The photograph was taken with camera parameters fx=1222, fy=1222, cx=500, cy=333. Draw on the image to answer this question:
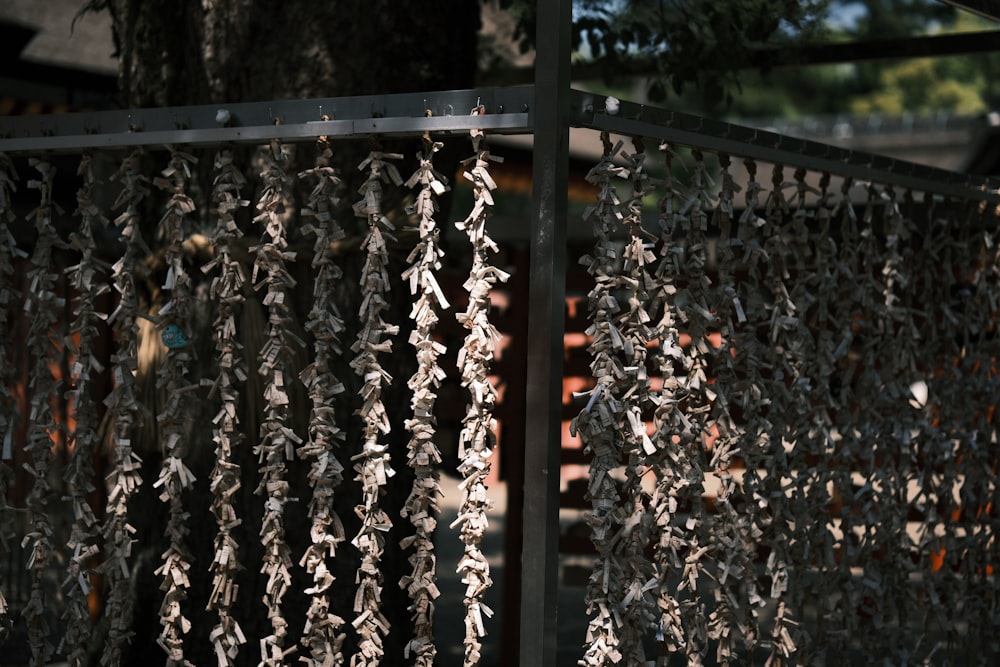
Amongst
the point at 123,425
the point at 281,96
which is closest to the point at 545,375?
the point at 123,425

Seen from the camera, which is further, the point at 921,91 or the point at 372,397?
the point at 921,91

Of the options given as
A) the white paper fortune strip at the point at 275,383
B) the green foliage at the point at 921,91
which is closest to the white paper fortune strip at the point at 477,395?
the white paper fortune strip at the point at 275,383

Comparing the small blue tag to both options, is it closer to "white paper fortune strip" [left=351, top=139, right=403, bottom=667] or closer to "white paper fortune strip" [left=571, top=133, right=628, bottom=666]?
"white paper fortune strip" [left=351, top=139, right=403, bottom=667]

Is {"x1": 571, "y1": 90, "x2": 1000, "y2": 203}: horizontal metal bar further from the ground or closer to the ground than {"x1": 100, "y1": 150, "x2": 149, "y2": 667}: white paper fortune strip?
further from the ground

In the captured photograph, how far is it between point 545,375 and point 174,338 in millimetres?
896

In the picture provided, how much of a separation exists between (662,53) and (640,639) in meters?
2.95

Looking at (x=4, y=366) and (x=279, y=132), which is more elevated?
(x=279, y=132)

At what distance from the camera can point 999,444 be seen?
3.67m

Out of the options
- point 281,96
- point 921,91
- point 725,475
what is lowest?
point 725,475

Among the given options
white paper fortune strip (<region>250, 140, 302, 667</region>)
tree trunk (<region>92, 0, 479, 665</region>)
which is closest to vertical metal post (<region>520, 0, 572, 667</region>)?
white paper fortune strip (<region>250, 140, 302, 667</region>)

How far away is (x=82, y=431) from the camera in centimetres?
282

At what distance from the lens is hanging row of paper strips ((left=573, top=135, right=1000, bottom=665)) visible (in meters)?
2.44

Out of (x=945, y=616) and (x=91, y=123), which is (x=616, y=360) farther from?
(x=945, y=616)

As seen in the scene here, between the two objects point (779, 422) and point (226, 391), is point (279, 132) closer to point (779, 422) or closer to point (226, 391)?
point (226, 391)
